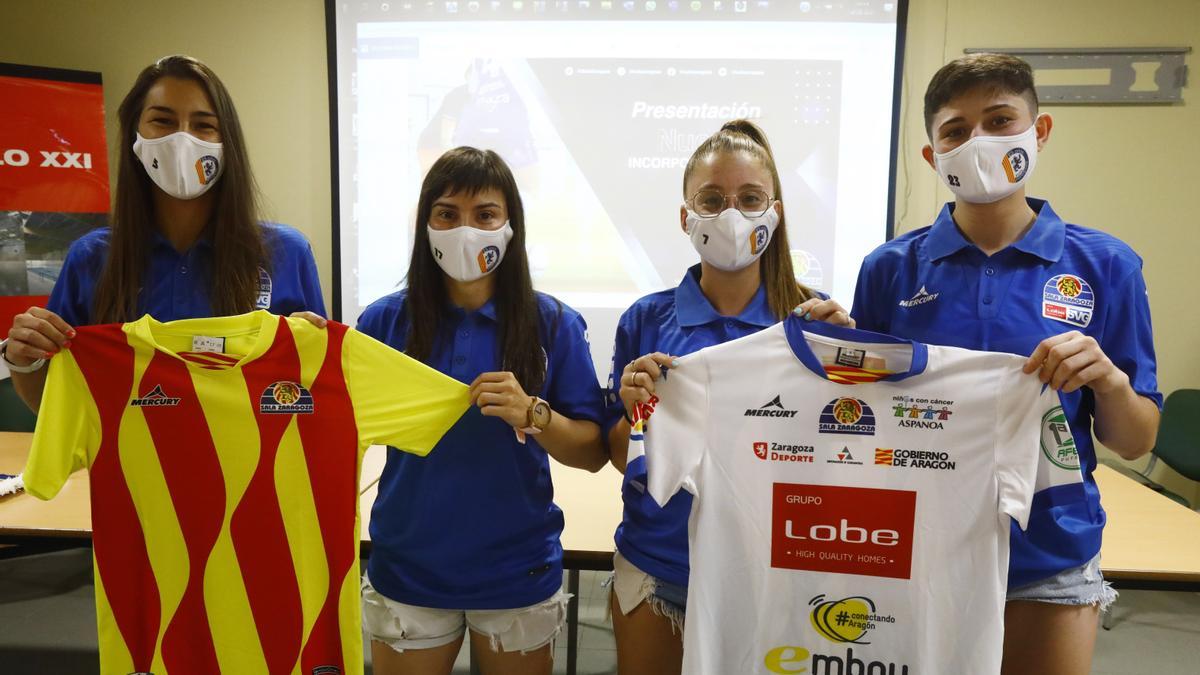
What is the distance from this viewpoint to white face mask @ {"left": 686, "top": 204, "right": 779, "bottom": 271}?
157 centimetres

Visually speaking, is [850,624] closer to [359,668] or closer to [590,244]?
[359,668]

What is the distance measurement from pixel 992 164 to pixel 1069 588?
0.84 meters

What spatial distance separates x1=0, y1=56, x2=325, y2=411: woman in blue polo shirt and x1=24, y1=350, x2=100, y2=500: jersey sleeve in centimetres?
13

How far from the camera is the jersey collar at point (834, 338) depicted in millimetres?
1386

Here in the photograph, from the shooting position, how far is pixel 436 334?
1.63 meters

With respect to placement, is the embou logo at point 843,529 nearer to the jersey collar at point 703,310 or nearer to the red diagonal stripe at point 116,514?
the jersey collar at point 703,310

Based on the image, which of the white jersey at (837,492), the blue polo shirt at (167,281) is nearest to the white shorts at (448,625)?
the white jersey at (837,492)

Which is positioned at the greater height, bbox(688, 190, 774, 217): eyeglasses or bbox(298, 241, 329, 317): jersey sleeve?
bbox(688, 190, 774, 217): eyeglasses

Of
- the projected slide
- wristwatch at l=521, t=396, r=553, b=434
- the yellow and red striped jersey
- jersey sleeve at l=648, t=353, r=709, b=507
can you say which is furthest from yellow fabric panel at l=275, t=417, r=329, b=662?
the projected slide

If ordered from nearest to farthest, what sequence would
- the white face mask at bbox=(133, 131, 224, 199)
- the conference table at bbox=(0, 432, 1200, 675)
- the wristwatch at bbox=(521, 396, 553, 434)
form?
the wristwatch at bbox=(521, 396, 553, 434) → the white face mask at bbox=(133, 131, 224, 199) → the conference table at bbox=(0, 432, 1200, 675)

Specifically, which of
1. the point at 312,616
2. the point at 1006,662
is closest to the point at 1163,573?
the point at 1006,662

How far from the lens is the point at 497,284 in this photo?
1672 millimetres

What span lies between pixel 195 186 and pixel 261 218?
0.61 ft

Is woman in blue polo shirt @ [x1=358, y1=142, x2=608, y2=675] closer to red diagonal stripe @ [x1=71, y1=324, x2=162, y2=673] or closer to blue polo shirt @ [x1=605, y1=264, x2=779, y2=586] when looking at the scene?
blue polo shirt @ [x1=605, y1=264, x2=779, y2=586]
